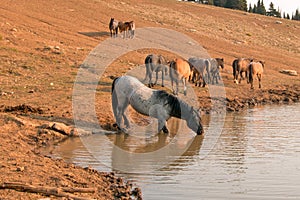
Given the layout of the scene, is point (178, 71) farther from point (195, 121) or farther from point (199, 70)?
point (195, 121)

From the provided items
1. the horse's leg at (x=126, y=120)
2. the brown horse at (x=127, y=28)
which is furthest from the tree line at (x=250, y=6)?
the horse's leg at (x=126, y=120)

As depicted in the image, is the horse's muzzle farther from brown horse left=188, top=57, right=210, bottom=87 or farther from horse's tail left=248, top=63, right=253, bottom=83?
horse's tail left=248, top=63, right=253, bottom=83

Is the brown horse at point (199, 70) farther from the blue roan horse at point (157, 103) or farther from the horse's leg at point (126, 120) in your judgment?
the blue roan horse at point (157, 103)

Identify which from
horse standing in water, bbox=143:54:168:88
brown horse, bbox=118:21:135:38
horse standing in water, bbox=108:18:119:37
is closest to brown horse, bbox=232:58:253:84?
horse standing in water, bbox=143:54:168:88

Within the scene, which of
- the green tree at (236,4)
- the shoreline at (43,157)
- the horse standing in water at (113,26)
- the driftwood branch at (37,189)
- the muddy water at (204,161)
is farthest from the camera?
the green tree at (236,4)

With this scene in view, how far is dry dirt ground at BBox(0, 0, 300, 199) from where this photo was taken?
8469 millimetres

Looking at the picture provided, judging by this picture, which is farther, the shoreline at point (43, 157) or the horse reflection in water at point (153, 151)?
the horse reflection in water at point (153, 151)

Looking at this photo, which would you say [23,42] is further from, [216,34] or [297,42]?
[297,42]

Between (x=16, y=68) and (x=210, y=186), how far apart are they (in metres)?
12.9

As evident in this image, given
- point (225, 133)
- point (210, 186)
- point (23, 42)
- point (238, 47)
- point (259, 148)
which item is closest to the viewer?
point (210, 186)

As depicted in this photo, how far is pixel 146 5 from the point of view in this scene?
51344 millimetres

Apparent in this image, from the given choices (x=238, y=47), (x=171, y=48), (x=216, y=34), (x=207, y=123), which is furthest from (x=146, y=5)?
(x=207, y=123)

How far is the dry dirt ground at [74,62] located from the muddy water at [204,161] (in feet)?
2.19

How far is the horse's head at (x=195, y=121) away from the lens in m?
12.6
